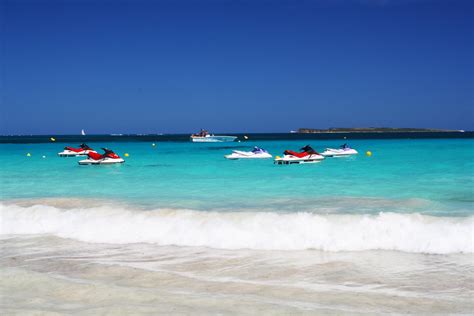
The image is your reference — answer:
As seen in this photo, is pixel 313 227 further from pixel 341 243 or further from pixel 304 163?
pixel 304 163

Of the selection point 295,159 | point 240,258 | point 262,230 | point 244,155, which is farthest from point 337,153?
point 240,258

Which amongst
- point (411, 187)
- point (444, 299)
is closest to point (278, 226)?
point (444, 299)

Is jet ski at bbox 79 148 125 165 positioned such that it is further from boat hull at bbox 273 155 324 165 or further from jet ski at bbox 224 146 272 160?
boat hull at bbox 273 155 324 165

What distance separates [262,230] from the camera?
10.3 meters

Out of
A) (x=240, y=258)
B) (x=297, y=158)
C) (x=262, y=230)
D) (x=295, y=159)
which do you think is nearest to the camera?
(x=240, y=258)

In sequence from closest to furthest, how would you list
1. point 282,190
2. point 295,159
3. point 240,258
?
point 240,258 < point 282,190 < point 295,159

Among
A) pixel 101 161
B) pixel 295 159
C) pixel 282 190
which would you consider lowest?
pixel 282 190

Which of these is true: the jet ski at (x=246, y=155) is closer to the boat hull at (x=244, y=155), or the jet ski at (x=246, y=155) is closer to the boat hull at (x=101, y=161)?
the boat hull at (x=244, y=155)

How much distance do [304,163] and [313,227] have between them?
2592cm

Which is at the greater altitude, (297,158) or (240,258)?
(297,158)

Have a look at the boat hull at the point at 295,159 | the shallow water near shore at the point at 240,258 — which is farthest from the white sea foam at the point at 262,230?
the boat hull at the point at 295,159

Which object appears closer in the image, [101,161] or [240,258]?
[240,258]

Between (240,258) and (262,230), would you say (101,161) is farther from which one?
(240,258)

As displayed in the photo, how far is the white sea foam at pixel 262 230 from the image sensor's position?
31.0ft
